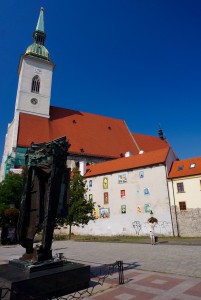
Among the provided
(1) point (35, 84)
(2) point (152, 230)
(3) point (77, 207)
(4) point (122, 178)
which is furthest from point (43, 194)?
(1) point (35, 84)

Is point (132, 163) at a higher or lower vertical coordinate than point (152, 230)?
higher

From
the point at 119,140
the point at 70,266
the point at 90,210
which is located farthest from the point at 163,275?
the point at 119,140

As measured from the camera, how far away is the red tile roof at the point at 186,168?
28.4 m

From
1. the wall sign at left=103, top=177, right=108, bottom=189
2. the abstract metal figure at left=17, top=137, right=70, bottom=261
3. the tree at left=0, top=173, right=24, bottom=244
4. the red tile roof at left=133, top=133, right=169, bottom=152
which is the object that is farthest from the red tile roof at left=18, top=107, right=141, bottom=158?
the abstract metal figure at left=17, top=137, right=70, bottom=261

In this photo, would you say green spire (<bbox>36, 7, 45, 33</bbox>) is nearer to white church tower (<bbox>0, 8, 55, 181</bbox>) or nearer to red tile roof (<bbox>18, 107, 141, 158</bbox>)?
white church tower (<bbox>0, 8, 55, 181</bbox>)

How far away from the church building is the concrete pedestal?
3220 centimetres

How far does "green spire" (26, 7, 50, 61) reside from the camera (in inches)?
2002

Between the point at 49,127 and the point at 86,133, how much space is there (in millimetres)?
7669

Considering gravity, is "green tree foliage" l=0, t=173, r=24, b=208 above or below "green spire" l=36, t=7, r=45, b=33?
below

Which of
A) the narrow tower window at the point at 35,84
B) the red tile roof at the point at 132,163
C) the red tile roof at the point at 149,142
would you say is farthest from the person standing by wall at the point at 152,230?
the narrow tower window at the point at 35,84

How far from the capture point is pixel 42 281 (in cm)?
555

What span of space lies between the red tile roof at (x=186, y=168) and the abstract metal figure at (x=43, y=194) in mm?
24025

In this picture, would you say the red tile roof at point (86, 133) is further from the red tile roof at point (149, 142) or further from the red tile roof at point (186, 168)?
the red tile roof at point (186, 168)

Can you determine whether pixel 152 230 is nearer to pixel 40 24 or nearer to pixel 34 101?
pixel 34 101
